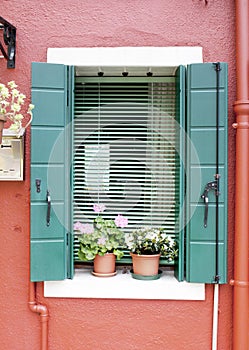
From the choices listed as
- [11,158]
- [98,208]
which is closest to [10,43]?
[11,158]

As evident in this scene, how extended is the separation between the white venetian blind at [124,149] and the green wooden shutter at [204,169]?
0.44 m

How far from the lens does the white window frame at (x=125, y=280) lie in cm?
350

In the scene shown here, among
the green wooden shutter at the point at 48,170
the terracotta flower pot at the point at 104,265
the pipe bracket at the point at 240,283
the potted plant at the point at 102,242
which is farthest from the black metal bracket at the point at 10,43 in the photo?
the pipe bracket at the point at 240,283

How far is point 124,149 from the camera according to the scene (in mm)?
3889

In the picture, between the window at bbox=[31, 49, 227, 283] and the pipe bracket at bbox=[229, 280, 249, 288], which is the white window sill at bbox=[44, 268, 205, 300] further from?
the pipe bracket at bbox=[229, 280, 249, 288]

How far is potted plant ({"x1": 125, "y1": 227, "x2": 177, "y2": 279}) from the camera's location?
3.59 metres

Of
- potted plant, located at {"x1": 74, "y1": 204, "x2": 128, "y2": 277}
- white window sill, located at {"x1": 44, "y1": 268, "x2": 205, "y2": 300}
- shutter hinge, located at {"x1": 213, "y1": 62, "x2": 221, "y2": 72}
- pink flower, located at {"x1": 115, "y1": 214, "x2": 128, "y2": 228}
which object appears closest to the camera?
shutter hinge, located at {"x1": 213, "y1": 62, "x2": 221, "y2": 72}

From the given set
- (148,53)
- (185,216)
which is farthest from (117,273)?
(148,53)

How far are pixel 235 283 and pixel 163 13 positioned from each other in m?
2.06

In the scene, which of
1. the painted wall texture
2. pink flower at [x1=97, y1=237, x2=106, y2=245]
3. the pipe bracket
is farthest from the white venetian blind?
the pipe bracket

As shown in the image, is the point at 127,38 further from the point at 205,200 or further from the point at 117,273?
the point at 117,273

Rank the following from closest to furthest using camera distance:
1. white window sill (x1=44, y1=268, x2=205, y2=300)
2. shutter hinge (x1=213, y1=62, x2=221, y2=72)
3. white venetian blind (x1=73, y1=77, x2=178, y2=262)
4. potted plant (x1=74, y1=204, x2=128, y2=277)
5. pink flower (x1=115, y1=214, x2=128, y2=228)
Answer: shutter hinge (x1=213, y1=62, x2=221, y2=72)
white window sill (x1=44, y1=268, x2=205, y2=300)
potted plant (x1=74, y1=204, x2=128, y2=277)
pink flower (x1=115, y1=214, x2=128, y2=228)
white venetian blind (x1=73, y1=77, x2=178, y2=262)

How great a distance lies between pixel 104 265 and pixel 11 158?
3.52ft

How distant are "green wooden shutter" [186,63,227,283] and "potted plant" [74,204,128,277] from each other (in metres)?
0.59
